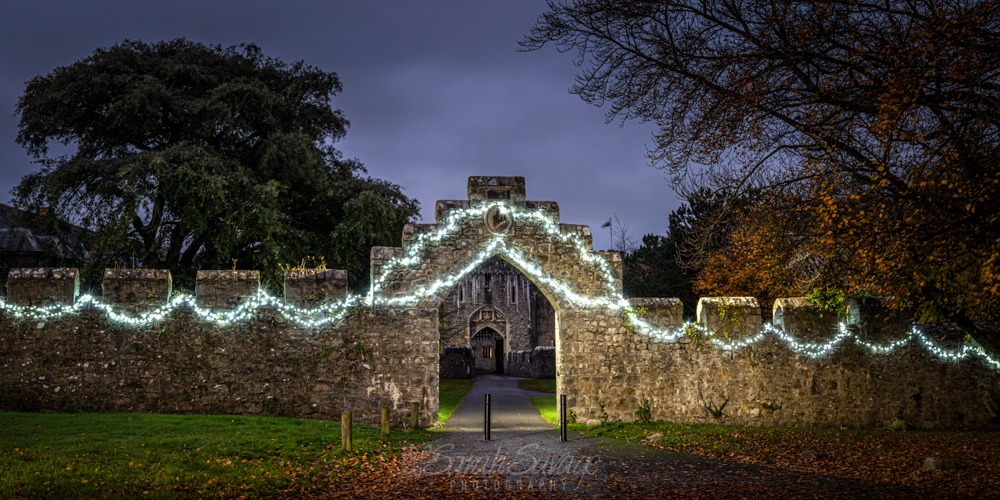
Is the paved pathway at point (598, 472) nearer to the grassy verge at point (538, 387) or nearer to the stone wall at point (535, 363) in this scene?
the grassy verge at point (538, 387)

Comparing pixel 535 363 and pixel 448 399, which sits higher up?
pixel 535 363

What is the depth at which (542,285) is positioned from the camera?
15.1 metres

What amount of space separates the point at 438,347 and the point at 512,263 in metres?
2.30

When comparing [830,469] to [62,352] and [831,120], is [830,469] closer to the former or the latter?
[831,120]

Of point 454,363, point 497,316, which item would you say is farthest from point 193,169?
point 497,316

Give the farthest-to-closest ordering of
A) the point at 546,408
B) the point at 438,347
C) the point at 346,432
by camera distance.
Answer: the point at 546,408 < the point at 438,347 < the point at 346,432

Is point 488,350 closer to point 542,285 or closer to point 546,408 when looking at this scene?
point 546,408

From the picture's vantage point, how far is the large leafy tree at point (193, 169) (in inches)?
813

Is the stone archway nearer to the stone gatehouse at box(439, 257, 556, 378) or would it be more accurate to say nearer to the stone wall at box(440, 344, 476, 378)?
the stone gatehouse at box(439, 257, 556, 378)

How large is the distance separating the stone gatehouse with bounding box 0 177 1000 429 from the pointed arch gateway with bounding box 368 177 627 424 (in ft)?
0.10

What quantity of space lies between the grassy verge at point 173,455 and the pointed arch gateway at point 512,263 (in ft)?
9.90

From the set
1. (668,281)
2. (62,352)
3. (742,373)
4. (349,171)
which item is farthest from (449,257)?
(668,281)

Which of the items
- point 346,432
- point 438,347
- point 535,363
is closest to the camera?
point 346,432

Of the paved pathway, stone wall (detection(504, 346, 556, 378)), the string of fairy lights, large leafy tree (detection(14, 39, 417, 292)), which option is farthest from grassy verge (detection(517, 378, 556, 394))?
the paved pathway
